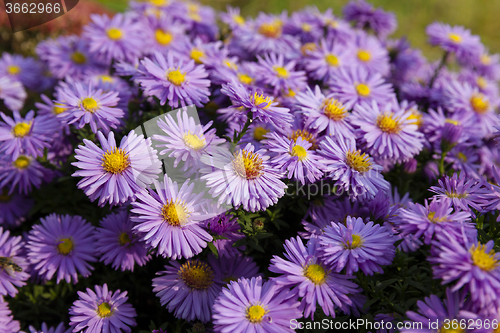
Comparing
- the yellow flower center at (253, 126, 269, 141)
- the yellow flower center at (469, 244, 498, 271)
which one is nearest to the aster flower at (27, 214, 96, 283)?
the yellow flower center at (253, 126, 269, 141)

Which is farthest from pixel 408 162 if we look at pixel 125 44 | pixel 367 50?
pixel 125 44

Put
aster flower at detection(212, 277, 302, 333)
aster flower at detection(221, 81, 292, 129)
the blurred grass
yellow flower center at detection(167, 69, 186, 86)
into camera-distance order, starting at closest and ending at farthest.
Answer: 1. aster flower at detection(212, 277, 302, 333)
2. aster flower at detection(221, 81, 292, 129)
3. yellow flower center at detection(167, 69, 186, 86)
4. the blurred grass

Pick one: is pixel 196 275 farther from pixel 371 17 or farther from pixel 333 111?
pixel 371 17

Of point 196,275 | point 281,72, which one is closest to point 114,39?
point 281,72

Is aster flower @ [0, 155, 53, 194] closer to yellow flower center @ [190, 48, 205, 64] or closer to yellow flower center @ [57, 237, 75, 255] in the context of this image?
yellow flower center @ [57, 237, 75, 255]

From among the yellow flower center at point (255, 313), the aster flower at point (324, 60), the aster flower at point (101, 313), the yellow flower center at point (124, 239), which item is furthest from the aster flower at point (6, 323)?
the aster flower at point (324, 60)

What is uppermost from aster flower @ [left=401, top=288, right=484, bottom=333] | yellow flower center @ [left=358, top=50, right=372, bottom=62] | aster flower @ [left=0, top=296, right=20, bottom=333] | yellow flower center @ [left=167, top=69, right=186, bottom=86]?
yellow flower center @ [left=358, top=50, right=372, bottom=62]

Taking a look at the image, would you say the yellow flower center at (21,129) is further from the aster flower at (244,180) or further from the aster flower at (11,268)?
the aster flower at (244,180)

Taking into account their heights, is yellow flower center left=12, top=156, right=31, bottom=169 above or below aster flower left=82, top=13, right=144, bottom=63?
below
